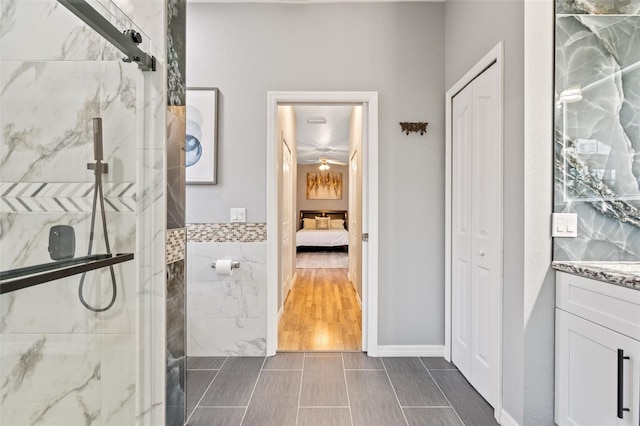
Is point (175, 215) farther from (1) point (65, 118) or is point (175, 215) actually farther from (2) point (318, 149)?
(2) point (318, 149)

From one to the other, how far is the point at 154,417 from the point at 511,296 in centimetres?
183

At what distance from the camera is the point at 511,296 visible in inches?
69.7

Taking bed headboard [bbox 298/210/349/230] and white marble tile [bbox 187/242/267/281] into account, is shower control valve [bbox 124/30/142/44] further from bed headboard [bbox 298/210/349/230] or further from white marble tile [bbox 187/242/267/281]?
bed headboard [bbox 298/210/349/230]

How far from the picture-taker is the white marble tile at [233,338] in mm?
2678

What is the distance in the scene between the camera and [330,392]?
215cm

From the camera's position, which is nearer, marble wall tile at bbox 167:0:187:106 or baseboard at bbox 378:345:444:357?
marble wall tile at bbox 167:0:187:106

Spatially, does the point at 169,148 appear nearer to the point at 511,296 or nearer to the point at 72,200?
the point at 72,200

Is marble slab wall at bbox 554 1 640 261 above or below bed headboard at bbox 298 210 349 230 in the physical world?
above

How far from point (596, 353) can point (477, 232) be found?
0.88 m

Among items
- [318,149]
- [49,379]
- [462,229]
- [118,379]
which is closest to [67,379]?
[49,379]

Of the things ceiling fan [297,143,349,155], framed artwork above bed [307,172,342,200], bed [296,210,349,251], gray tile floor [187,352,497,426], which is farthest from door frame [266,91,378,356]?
framed artwork above bed [307,172,342,200]

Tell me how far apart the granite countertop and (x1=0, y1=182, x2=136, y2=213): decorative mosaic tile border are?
201 centimetres

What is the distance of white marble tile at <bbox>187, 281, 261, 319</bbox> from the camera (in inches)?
105

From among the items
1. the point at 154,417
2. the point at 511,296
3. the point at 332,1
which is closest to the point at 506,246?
the point at 511,296
